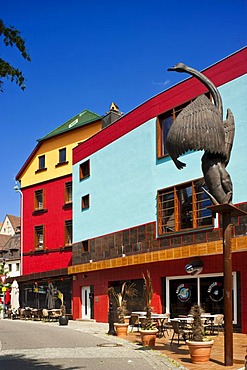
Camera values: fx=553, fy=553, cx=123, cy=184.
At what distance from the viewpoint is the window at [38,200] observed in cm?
3832

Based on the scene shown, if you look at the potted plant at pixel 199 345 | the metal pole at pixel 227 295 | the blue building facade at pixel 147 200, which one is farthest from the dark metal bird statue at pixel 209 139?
the blue building facade at pixel 147 200

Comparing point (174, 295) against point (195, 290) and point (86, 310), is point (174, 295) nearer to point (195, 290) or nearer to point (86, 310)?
point (195, 290)

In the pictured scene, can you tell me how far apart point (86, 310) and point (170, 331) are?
10651 millimetres

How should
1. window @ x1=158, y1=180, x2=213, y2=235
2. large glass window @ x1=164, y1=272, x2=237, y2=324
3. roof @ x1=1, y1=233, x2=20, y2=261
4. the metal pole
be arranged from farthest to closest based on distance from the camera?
roof @ x1=1, y1=233, x2=20, y2=261, window @ x1=158, y1=180, x2=213, y2=235, large glass window @ x1=164, y1=272, x2=237, y2=324, the metal pole

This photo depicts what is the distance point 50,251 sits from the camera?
36.4 m

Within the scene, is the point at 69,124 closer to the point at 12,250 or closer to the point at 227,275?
the point at 12,250

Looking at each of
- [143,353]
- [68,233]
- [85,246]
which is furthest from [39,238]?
[143,353]

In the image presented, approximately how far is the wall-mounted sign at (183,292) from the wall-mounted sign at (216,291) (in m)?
1.32

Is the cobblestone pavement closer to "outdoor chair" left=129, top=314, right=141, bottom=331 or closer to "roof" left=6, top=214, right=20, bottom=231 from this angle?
"outdoor chair" left=129, top=314, right=141, bottom=331

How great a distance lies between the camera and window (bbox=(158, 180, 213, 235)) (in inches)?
829

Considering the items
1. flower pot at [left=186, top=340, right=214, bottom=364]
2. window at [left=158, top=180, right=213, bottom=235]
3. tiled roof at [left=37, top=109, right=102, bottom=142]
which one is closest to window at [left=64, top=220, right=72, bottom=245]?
tiled roof at [left=37, top=109, right=102, bottom=142]

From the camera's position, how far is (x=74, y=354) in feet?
47.6

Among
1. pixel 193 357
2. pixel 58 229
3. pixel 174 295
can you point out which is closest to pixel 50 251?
pixel 58 229

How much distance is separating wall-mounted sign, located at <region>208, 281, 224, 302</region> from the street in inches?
163
